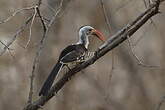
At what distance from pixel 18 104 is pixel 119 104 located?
187cm

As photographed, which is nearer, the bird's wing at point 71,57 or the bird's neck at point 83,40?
the bird's wing at point 71,57

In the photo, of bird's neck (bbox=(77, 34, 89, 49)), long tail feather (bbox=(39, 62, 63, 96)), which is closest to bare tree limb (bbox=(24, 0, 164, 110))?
long tail feather (bbox=(39, 62, 63, 96))

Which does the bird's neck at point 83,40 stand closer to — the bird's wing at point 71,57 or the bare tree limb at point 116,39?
the bird's wing at point 71,57

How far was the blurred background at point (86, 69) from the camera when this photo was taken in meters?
9.22

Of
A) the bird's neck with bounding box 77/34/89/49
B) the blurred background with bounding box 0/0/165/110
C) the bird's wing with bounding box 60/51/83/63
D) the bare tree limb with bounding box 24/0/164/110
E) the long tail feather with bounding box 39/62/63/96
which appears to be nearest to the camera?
the bare tree limb with bounding box 24/0/164/110

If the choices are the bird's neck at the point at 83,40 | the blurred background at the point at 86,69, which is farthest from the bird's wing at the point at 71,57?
the blurred background at the point at 86,69

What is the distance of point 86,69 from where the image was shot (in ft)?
34.4

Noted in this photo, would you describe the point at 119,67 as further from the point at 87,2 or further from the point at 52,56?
the point at 52,56

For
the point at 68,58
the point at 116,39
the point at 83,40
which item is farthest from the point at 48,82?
the point at 83,40

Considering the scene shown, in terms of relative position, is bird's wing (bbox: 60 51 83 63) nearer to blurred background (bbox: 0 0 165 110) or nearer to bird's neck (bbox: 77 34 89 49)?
bird's neck (bbox: 77 34 89 49)

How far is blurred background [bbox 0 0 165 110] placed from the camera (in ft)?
30.2

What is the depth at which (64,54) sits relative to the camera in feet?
16.7

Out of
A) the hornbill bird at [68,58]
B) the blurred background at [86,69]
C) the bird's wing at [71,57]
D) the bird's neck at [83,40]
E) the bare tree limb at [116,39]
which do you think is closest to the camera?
the bare tree limb at [116,39]

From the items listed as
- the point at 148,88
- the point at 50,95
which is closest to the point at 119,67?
the point at 148,88
